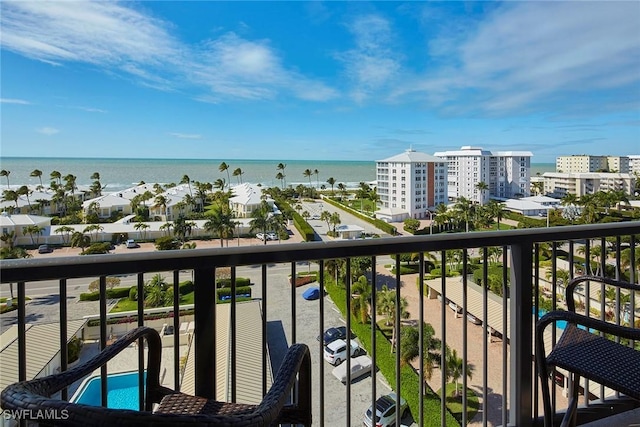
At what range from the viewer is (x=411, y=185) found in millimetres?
17000

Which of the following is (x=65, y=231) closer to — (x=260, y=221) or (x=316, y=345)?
(x=260, y=221)

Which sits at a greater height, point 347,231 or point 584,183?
point 584,183

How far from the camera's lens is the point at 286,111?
28391mm

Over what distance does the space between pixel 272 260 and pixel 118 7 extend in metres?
9.56

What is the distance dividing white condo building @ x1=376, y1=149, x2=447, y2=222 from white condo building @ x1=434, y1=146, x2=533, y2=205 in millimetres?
615

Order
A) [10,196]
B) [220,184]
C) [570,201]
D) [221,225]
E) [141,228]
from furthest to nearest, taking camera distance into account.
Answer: [220,184] < [570,201] < [221,225] < [141,228] < [10,196]

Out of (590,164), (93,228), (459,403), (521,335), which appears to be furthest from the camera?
(590,164)

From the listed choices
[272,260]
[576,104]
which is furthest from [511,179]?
[272,260]

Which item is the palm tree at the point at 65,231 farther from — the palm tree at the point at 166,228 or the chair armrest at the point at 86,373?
the chair armrest at the point at 86,373

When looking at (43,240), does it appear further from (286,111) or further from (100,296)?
(286,111)

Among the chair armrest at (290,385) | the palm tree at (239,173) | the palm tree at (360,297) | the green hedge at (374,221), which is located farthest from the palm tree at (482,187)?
the chair armrest at (290,385)

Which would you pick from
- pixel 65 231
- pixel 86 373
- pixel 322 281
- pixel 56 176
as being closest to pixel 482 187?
pixel 65 231

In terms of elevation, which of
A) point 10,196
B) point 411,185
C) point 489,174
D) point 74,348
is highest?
point 489,174

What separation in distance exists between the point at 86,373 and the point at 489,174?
1762 cm
